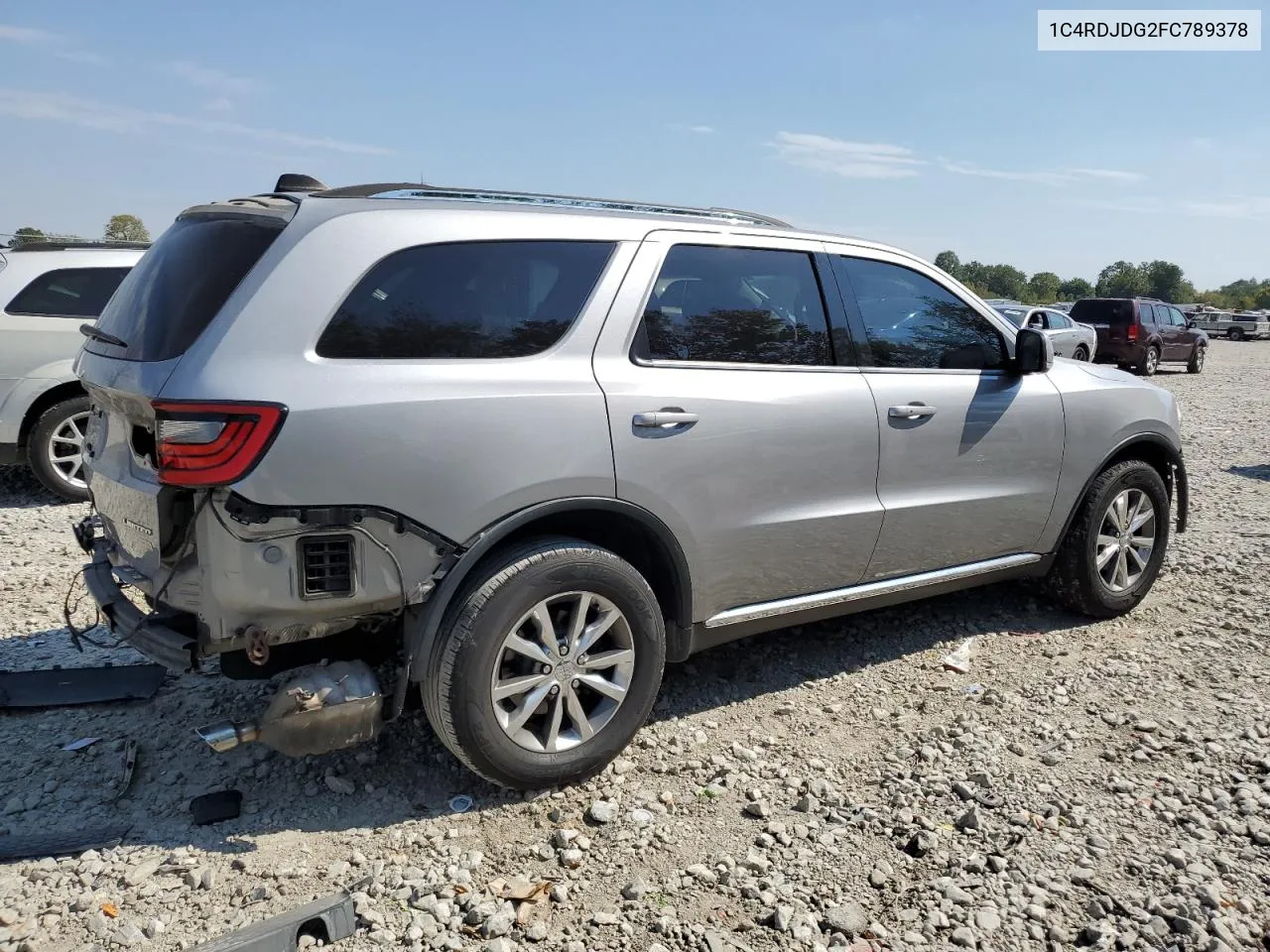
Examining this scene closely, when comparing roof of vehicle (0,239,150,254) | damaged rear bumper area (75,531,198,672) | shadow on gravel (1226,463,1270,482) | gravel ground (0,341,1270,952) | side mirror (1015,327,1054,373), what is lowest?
gravel ground (0,341,1270,952)

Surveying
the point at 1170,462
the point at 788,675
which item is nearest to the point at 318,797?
the point at 788,675

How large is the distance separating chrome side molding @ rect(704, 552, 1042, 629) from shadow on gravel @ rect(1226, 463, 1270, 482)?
571 centimetres

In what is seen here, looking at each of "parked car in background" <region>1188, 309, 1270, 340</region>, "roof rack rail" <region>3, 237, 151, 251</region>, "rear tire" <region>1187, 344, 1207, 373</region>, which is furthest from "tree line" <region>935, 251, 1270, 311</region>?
"roof rack rail" <region>3, 237, 151, 251</region>

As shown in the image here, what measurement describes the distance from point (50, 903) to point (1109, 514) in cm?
467

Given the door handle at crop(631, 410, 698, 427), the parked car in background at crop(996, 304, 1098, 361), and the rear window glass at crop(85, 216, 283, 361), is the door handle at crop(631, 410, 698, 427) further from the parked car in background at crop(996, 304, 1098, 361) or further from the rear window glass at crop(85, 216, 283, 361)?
the parked car in background at crop(996, 304, 1098, 361)

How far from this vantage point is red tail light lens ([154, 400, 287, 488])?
2680 mm

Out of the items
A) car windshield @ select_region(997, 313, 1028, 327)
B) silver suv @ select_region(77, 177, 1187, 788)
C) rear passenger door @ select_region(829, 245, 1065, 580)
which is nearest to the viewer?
silver suv @ select_region(77, 177, 1187, 788)

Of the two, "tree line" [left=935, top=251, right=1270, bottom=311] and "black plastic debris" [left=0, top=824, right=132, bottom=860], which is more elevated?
"tree line" [left=935, top=251, right=1270, bottom=311]

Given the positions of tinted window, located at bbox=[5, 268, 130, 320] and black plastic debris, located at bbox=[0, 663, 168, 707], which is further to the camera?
tinted window, located at bbox=[5, 268, 130, 320]

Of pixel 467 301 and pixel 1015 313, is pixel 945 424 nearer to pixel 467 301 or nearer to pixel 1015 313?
pixel 467 301

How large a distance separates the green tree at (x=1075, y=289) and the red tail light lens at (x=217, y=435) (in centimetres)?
10371

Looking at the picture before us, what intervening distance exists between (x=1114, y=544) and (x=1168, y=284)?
353 feet

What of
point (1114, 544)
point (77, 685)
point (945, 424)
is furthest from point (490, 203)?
point (1114, 544)

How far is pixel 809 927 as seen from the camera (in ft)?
8.82
